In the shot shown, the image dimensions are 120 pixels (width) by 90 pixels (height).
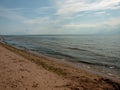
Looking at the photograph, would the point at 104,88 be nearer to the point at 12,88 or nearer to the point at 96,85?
the point at 96,85

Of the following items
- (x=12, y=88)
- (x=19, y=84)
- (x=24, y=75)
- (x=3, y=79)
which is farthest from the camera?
(x=24, y=75)

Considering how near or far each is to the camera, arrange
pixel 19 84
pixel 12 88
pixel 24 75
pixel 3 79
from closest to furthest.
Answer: pixel 12 88
pixel 19 84
pixel 3 79
pixel 24 75

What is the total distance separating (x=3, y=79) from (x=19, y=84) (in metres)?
1.32

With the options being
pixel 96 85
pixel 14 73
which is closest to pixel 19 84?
pixel 14 73

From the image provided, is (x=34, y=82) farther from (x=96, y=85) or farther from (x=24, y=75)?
(x=96, y=85)

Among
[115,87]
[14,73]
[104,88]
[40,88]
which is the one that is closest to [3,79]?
[14,73]

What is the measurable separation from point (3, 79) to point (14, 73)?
132 centimetres

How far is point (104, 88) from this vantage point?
824cm

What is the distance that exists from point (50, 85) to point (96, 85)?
107 inches

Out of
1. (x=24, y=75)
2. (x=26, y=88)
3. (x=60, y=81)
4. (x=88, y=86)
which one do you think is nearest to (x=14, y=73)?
(x=24, y=75)

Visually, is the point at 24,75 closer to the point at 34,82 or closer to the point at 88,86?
the point at 34,82

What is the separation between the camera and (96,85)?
8688mm

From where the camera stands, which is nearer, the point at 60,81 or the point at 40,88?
the point at 40,88

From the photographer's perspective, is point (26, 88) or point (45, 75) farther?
A: point (45, 75)
